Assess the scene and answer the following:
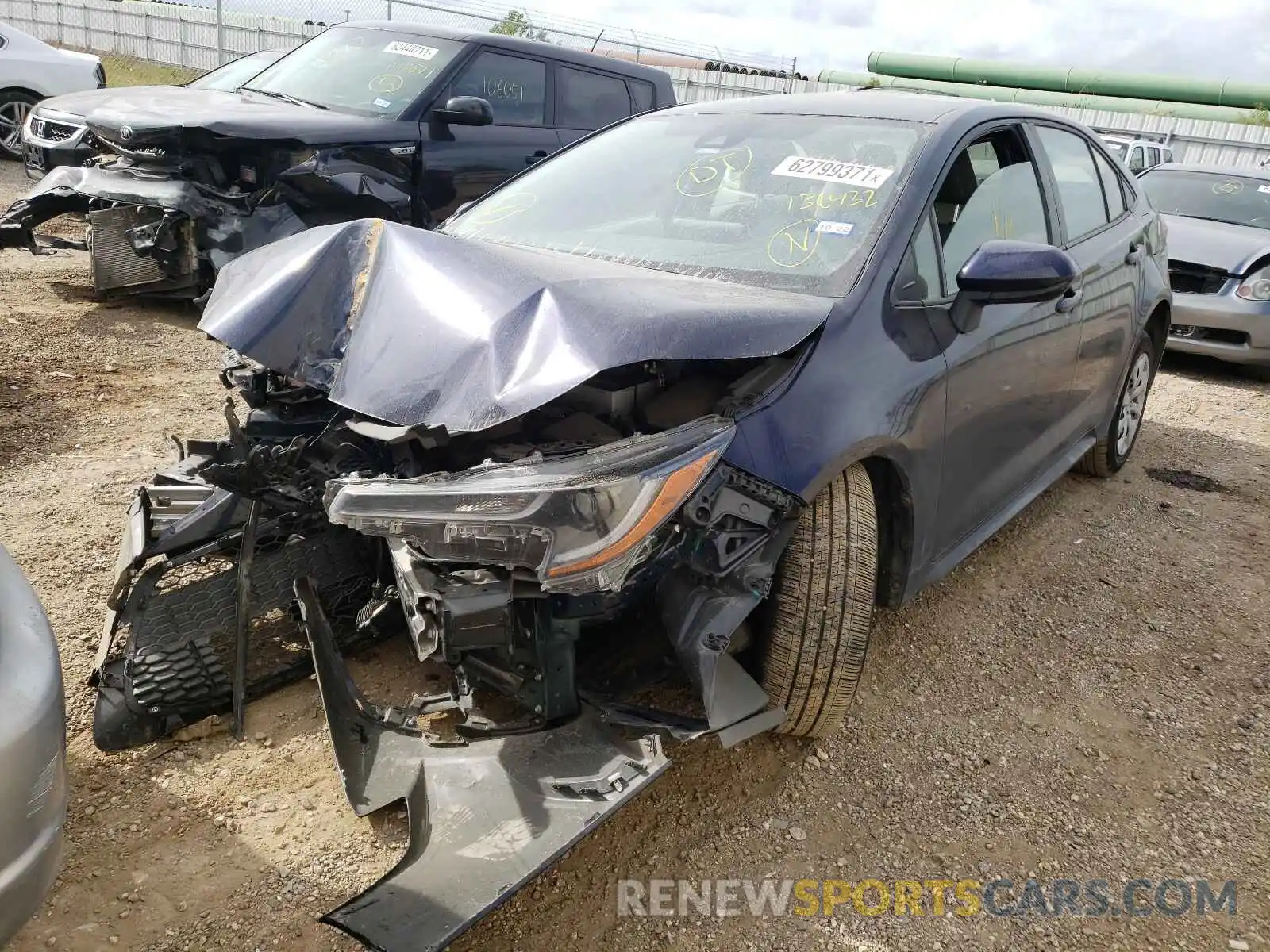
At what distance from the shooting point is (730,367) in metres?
2.19

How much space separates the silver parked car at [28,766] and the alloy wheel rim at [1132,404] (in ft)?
14.0

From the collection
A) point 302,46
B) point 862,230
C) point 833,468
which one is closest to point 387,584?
point 833,468

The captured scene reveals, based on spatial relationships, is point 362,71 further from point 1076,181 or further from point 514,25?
point 514,25

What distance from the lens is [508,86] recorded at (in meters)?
6.34

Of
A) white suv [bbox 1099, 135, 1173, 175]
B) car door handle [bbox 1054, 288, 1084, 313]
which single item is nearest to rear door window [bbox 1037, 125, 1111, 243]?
car door handle [bbox 1054, 288, 1084, 313]

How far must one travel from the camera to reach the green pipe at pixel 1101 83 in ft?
95.2

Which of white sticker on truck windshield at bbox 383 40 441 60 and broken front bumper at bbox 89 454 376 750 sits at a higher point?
white sticker on truck windshield at bbox 383 40 441 60

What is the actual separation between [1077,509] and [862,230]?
2373 mm

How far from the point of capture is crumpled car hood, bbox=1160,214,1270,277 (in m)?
6.85

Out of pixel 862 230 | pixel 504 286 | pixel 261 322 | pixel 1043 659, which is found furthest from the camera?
pixel 1043 659

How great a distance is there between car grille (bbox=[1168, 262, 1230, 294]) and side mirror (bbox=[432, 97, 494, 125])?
16.5 ft

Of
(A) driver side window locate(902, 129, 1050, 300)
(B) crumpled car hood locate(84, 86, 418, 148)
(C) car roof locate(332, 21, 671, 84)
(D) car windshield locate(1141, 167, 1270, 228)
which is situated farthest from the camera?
(D) car windshield locate(1141, 167, 1270, 228)

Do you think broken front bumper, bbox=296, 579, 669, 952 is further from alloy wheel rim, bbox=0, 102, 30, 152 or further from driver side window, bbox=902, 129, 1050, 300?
alloy wheel rim, bbox=0, 102, 30, 152

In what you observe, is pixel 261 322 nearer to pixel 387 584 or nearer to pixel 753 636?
pixel 387 584
